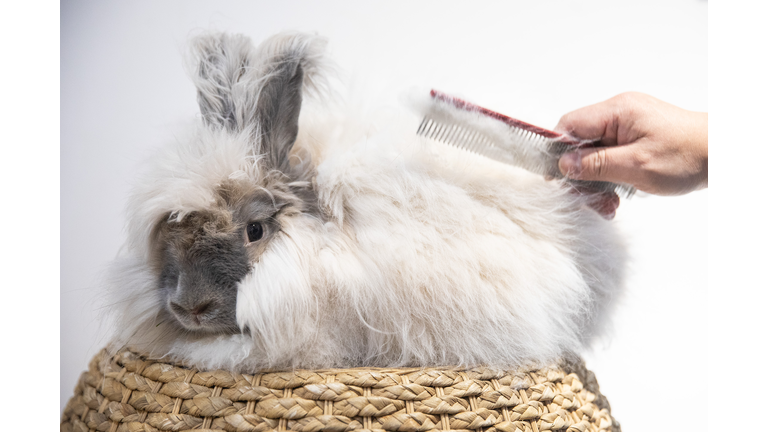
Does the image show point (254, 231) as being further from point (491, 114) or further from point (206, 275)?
point (491, 114)

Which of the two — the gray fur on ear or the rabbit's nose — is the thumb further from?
the rabbit's nose

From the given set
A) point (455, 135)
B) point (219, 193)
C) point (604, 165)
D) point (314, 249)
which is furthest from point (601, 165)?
point (219, 193)

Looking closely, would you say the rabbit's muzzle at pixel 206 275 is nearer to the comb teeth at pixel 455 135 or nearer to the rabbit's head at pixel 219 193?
the rabbit's head at pixel 219 193

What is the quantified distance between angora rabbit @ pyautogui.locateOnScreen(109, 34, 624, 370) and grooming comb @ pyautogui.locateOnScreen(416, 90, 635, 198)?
38mm

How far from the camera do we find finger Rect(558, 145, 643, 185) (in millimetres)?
905

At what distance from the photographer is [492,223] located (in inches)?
33.2

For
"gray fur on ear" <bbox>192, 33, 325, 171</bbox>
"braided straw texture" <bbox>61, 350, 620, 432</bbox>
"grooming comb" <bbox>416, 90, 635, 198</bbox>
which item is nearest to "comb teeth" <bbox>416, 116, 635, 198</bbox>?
"grooming comb" <bbox>416, 90, 635, 198</bbox>

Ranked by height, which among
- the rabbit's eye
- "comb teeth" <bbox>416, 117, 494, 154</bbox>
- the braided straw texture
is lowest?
the braided straw texture

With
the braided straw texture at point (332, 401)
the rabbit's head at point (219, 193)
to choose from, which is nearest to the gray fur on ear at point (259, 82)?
the rabbit's head at point (219, 193)

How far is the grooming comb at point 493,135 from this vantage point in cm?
82

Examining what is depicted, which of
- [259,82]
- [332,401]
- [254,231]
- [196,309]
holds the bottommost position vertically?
[332,401]

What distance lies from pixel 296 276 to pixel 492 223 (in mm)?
337

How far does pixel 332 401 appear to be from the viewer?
0.67 meters

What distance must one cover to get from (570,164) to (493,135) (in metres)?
0.17
